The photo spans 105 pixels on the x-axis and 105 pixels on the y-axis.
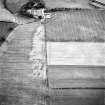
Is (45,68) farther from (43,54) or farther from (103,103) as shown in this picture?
(103,103)

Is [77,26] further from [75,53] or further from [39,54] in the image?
[39,54]

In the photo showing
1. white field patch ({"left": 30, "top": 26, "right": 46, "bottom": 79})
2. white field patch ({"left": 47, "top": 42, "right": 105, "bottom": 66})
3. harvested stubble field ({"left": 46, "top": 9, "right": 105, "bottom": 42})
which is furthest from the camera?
harvested stubble field ({"left": 46, "top": 9, "right": 105, "bottom": 42})

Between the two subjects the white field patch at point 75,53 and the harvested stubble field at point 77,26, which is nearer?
the white field patch at point 75,53

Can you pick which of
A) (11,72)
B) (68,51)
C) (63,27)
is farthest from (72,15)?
(11,72)

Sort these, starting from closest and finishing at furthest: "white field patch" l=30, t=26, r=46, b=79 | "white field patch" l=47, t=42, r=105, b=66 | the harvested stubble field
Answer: "white field patch" l=30, t=26, r=46, b=79, "white field patch" l=47, t=42, r=105, b=66, the harvested stubble field

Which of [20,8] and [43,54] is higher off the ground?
[20,8]

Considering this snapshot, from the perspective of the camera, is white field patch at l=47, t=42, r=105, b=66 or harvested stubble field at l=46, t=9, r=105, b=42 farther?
harvested stubble field at l=46, t=9, r=105, b=42
